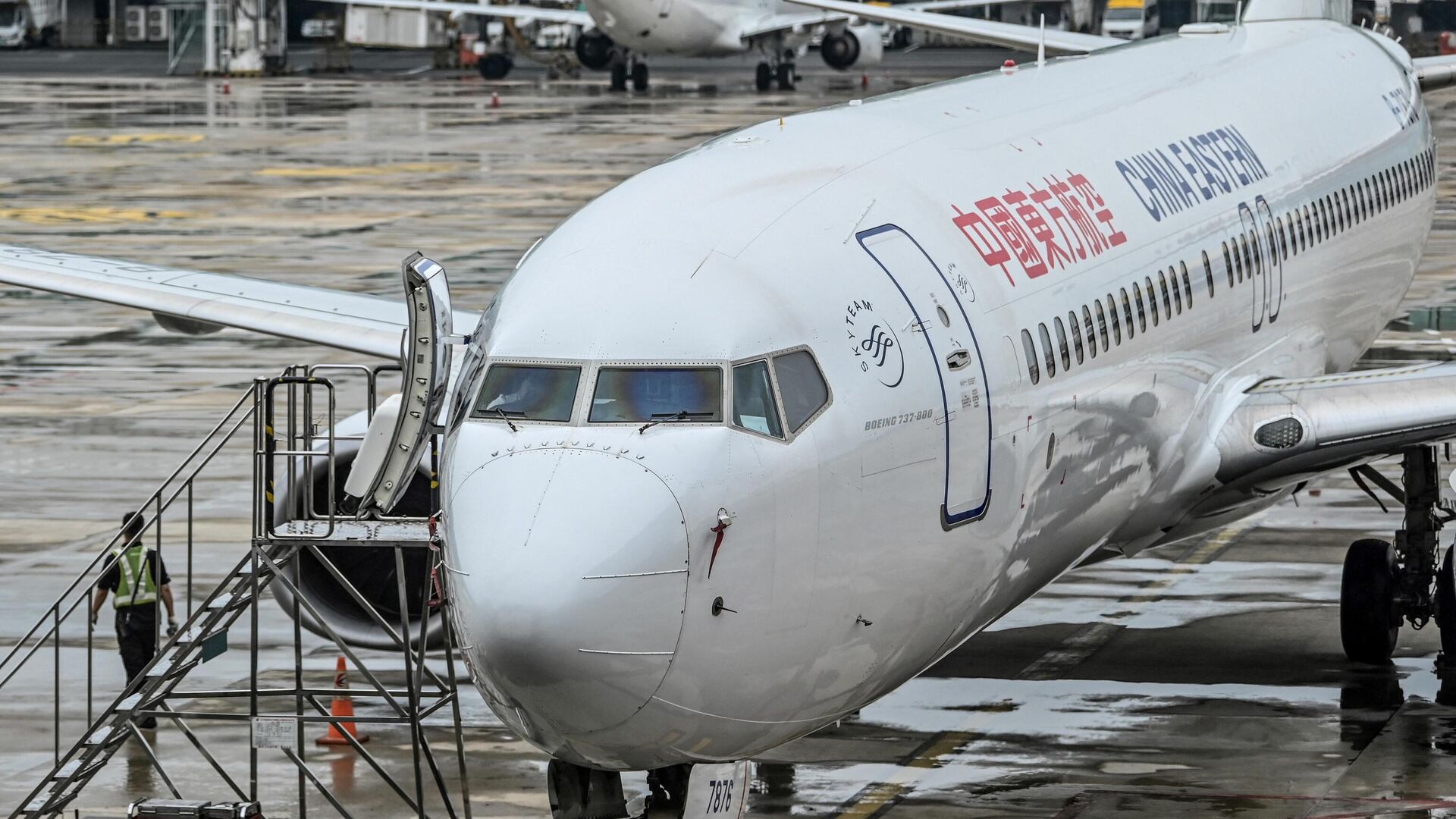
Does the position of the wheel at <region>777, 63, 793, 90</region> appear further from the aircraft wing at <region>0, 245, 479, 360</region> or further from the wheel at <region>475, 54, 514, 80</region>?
the aircraft wing at <region>0, 245, 479, 360</region>

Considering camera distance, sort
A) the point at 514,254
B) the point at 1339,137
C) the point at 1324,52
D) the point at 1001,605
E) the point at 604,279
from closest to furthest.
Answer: the point at 604,279
the point at 1001,605
the point at 1339,137
the point at 1324,52
the point at 514,254

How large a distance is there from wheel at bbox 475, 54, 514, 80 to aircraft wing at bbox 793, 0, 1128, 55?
204 ft

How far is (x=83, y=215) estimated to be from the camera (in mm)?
48562

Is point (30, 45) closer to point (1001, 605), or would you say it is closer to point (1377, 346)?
point (1377, 346)

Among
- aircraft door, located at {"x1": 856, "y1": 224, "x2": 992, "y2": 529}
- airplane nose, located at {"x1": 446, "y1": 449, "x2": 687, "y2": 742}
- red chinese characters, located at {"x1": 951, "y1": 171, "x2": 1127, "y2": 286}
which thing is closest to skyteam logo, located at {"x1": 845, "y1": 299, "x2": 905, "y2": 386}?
aircraft door, located at {"x1": 856, "y1": 224, "x2": 992, "y2": 529}

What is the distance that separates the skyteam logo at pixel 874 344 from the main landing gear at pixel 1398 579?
8.48m

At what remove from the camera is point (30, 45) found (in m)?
113

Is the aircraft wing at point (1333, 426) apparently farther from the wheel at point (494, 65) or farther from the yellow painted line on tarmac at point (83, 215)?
the wheel at point (494, 65)

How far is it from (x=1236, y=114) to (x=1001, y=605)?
25.8 feet

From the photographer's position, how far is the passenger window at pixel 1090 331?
46.7 feet

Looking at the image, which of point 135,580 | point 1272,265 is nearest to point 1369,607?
point 1272,265

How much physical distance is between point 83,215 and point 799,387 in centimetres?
4066

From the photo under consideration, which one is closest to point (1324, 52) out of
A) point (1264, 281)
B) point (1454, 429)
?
point (1264, 281)

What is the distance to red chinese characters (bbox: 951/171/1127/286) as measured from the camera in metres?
13.5
